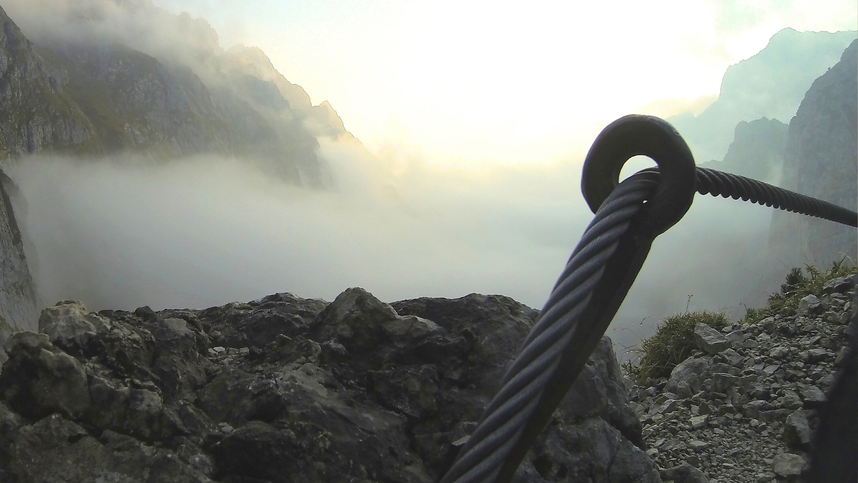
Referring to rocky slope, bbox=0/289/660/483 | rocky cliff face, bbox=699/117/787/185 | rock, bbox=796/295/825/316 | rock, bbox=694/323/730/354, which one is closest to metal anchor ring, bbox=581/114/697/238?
rocky slope, bbox=0/289/660/483

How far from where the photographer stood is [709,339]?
18.3 feet

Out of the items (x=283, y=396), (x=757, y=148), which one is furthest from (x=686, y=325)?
(x=757, y=148)

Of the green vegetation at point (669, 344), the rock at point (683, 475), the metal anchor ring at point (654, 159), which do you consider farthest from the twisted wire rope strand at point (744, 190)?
Answer: the green vegetation at point (669, 344)

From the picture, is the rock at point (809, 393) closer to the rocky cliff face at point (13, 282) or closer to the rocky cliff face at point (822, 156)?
the rocky cliff face at point (13, 282)

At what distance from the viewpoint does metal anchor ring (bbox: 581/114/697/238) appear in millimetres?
844

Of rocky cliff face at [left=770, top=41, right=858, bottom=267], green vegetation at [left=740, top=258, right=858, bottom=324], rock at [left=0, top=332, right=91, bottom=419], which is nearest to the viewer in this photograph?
rock at [left=0, top=332, right=91, bottom=419]

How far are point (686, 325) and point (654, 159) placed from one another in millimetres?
5997

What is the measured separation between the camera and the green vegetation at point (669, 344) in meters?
5.83

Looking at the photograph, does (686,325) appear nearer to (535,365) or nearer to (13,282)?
(535,365)

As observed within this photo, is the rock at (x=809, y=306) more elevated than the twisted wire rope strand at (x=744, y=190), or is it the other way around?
the rock at (x=809, y=306)

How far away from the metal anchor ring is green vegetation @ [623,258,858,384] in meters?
5.56

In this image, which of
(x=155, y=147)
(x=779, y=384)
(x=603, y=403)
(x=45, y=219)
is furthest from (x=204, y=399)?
(x=155, y=147)

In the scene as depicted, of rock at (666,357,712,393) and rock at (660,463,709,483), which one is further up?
rock at (666,357,712,393)

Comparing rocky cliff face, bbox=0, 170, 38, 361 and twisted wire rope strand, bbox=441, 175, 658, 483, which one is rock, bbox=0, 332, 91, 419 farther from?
rocky cliff face, bbox=0, 170, 38, 361
